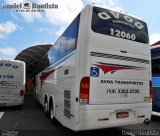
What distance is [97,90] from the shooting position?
5.56m

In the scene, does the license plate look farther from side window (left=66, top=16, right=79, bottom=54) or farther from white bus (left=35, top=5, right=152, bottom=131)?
side window (left=66, top=16, right=79, bottom=54)

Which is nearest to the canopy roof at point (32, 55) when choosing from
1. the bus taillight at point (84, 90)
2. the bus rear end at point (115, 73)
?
the bus rear end at point (115, 73)

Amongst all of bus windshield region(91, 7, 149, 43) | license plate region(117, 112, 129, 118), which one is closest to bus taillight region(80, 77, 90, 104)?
license plate region(117, 112, 129, 118)

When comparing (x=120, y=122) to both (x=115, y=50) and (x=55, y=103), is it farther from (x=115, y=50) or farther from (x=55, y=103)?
(x=55, y=103)

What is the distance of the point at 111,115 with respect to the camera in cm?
567

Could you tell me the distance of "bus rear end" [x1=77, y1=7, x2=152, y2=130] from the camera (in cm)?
543

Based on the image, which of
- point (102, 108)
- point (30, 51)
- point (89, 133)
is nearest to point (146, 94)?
point (102, 108)

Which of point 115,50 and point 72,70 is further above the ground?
point 115,50

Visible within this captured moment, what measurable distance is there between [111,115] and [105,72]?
3.68 ft

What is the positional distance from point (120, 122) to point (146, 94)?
4.16 feet

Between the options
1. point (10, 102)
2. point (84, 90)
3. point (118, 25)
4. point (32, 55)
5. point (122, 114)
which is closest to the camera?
point (84, 90)

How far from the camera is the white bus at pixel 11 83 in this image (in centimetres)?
1251
